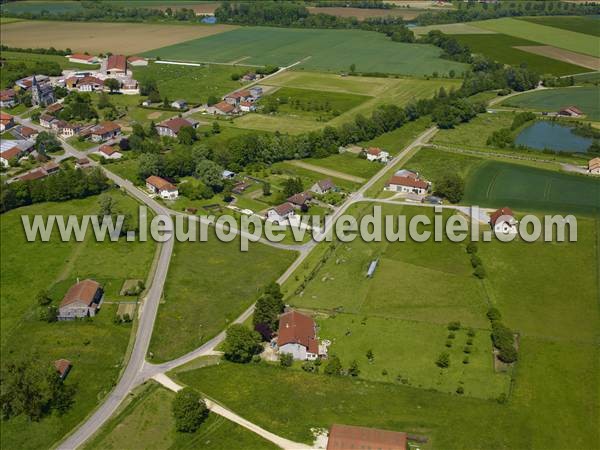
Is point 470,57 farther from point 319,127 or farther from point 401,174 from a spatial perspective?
point 401,174

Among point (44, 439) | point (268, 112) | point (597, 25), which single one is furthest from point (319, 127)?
point (597, 25)

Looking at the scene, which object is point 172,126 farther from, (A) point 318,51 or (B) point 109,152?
(A) point 318,51

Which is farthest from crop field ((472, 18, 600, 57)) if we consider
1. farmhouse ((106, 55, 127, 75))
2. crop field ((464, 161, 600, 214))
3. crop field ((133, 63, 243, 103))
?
farmhouse ((106, 55, 127, 75))

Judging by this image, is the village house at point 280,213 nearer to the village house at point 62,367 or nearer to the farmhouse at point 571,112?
the village house at point 62,367

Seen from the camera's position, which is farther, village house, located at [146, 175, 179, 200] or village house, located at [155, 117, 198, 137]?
village house, located at [155, 117, 198, 137]

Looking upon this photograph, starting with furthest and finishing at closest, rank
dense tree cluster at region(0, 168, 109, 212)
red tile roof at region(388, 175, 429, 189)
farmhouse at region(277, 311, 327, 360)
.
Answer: red tile roof at region(388, 175, 429, 189) < dense tree cluster at region(0, 168, 109, 212) < farmhouse at region(277, 311, 327, 360)

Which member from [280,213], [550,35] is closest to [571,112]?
[550,35]

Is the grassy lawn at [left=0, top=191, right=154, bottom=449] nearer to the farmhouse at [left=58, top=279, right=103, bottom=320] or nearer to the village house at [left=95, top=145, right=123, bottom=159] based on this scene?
the farmhouse at [left=58, top=279, right=103, bottom=320]
